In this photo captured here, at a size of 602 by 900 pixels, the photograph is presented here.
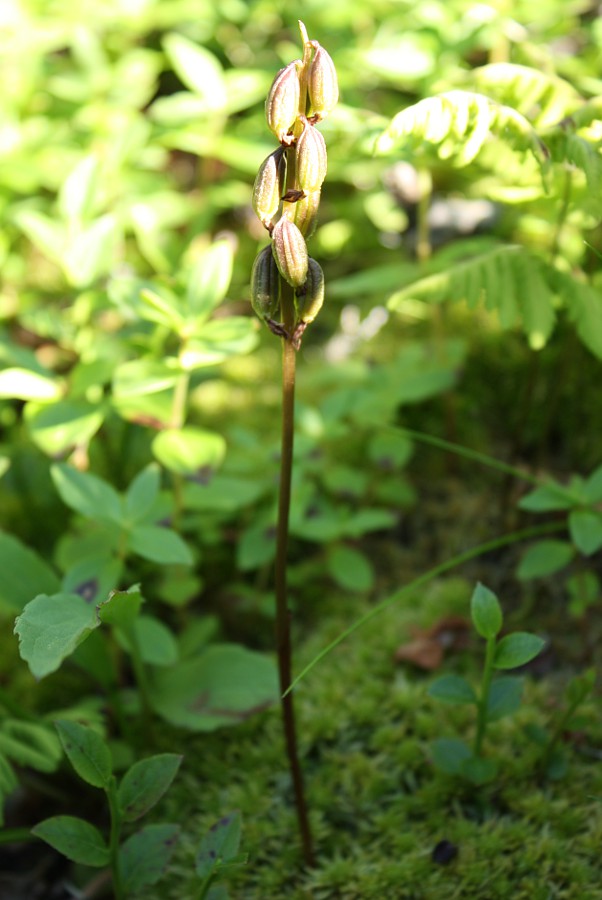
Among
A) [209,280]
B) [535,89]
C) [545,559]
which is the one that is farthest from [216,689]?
[535,89]

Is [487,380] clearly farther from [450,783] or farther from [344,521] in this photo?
[450,783]

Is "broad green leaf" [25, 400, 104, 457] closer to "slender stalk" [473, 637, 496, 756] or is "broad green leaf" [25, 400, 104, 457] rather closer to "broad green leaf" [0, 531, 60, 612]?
"broad green leaf" [0, 531, 60, 612]

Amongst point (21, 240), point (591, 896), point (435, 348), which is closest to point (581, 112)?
point (435, 348)

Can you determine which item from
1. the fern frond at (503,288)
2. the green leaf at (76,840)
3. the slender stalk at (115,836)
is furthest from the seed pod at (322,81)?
the green leaf at (76,840)

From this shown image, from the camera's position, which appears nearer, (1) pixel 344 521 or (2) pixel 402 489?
(1) pixel 344 521

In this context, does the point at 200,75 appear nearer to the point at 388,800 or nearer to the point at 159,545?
the point at 159,545

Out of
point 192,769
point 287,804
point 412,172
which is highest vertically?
point 412,172

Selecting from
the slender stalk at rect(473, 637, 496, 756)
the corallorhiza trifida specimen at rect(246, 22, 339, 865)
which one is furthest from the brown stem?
the slender stalk at rect(473, 637, 496, 756)
